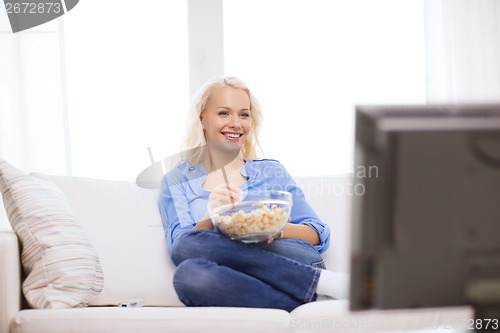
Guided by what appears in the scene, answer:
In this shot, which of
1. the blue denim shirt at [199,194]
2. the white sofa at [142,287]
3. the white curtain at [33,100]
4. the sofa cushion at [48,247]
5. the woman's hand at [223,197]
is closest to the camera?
the white sofa at [142,287]

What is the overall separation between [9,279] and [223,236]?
2.04ft

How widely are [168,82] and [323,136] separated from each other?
2.64 feet

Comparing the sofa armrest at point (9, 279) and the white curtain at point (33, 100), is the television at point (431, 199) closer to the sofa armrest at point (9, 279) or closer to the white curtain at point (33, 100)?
the sofa armrest at point (9, 279)


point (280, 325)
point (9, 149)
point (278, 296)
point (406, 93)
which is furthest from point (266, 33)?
point (280, 325)

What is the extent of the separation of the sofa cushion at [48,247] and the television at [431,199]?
126 centimetres

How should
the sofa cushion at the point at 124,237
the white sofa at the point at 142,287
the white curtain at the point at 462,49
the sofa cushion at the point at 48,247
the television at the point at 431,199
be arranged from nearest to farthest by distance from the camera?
the television at the point at 431,199 → the white sofa at the point at 142,287 → the sofa cushion at the point at 48,247 → the sofa cushion at the point at 124,237 → the white curtain at the point at 462,49

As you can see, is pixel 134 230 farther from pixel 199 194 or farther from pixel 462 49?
pixel 462 49

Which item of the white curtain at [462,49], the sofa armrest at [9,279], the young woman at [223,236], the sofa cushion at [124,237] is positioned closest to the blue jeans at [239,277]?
the young woman at [223,236]

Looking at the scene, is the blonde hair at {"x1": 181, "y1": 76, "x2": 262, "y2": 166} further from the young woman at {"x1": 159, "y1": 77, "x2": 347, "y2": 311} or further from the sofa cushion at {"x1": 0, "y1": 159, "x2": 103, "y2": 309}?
the sofa cushion at {"x1": 0, "y1": 159, "x2": 103, "y2": 309}

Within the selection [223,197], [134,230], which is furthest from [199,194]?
[223,197]

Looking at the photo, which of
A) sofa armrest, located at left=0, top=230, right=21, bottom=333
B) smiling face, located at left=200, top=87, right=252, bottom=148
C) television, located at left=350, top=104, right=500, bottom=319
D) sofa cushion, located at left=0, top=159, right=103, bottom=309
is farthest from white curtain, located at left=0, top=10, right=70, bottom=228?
television, located at left=350, top=104, right=500, bottom=319

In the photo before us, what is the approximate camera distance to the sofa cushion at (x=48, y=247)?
6.44ft

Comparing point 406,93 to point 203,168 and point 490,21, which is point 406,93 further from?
point 203,168

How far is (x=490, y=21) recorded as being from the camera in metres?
3.40
